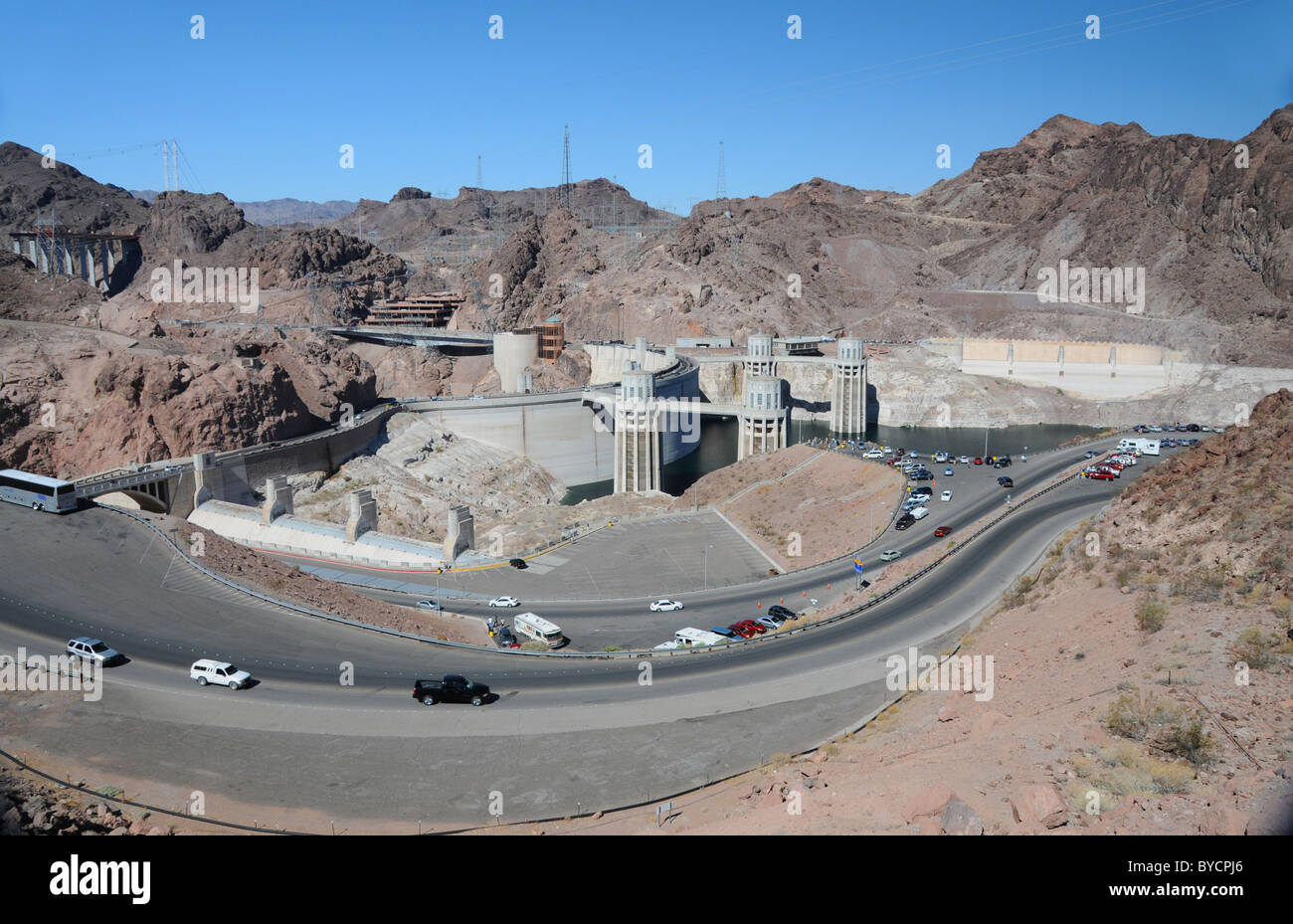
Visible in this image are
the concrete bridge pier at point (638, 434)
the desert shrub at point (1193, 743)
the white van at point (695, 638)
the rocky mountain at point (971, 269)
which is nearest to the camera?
the desert shrub at point (1193, 743)

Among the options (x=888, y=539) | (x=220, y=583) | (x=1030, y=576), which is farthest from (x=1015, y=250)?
(x=220, y=583)

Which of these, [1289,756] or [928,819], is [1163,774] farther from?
[928,819]

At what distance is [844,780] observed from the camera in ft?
59.2

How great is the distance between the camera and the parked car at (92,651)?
27.1 metres

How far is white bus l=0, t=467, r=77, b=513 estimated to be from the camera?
139ft

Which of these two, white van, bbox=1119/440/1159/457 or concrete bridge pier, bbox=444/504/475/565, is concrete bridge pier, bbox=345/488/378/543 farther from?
white van, bbox=1119/440/1159/457

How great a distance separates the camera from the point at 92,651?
27.4 m

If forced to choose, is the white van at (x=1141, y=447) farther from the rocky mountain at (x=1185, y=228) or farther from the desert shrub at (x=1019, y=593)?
the rocky mountain at (x=1185, y=228)

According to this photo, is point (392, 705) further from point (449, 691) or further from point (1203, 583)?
point (1203, 583)

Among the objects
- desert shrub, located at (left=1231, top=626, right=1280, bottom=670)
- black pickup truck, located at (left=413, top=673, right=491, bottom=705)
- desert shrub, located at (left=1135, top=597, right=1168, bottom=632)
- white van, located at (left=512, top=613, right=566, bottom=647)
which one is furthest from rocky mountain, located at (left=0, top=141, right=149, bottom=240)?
desert shrub, located at (left=1231, top=626, right=1280, bottom=670)

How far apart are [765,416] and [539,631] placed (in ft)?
175

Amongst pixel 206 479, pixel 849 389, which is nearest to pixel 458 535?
pixel 206 479

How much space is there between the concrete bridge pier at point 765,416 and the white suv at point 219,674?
6400 centimetres

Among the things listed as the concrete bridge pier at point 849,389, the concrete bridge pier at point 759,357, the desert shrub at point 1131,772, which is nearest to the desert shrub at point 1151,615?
the desert shrub at point 1131,772
